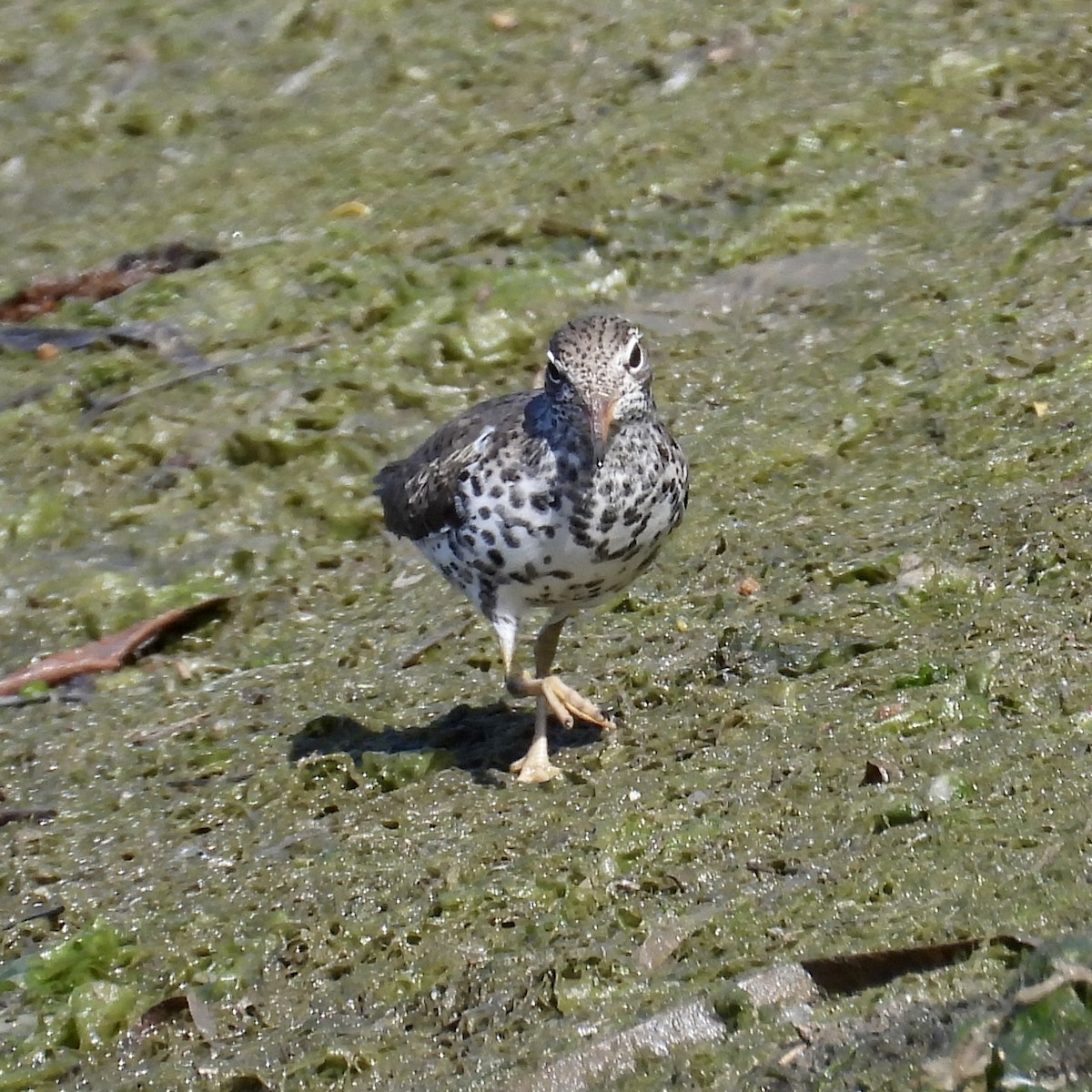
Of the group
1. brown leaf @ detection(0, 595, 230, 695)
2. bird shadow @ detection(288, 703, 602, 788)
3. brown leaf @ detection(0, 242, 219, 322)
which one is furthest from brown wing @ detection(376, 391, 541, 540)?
brown leaf @ detection(0, 242, 219, 322)

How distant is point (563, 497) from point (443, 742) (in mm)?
1347

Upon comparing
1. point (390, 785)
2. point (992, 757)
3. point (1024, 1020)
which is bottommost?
point (390, 785)

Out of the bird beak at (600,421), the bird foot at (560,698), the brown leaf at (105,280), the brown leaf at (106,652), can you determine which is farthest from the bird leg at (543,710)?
the brown leaf at (105,280)

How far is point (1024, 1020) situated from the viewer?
385 cm

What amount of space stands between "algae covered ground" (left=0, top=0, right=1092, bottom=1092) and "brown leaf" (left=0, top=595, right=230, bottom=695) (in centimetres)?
12

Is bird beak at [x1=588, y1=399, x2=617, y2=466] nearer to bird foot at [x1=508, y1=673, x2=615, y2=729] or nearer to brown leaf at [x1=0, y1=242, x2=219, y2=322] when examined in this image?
bird foot at [x1=508, y1=673, x2=615, y2=729]

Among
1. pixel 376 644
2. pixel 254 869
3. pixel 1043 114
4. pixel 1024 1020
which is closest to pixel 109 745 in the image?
pixel 376 644

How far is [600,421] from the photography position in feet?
21.1

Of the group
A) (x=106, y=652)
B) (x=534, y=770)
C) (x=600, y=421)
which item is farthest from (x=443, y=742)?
(x=106, y=652)

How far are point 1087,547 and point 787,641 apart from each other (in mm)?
1151

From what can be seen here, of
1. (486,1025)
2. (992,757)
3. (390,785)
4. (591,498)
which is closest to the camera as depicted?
(486,1025)

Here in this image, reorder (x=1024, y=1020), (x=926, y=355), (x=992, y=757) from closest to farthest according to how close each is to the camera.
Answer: (x=1024, y=1020)
(x=992, y=757)
(x=926, y=355)

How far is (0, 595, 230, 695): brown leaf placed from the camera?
8.91 m

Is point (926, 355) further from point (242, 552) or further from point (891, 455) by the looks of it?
point (242, 552)
